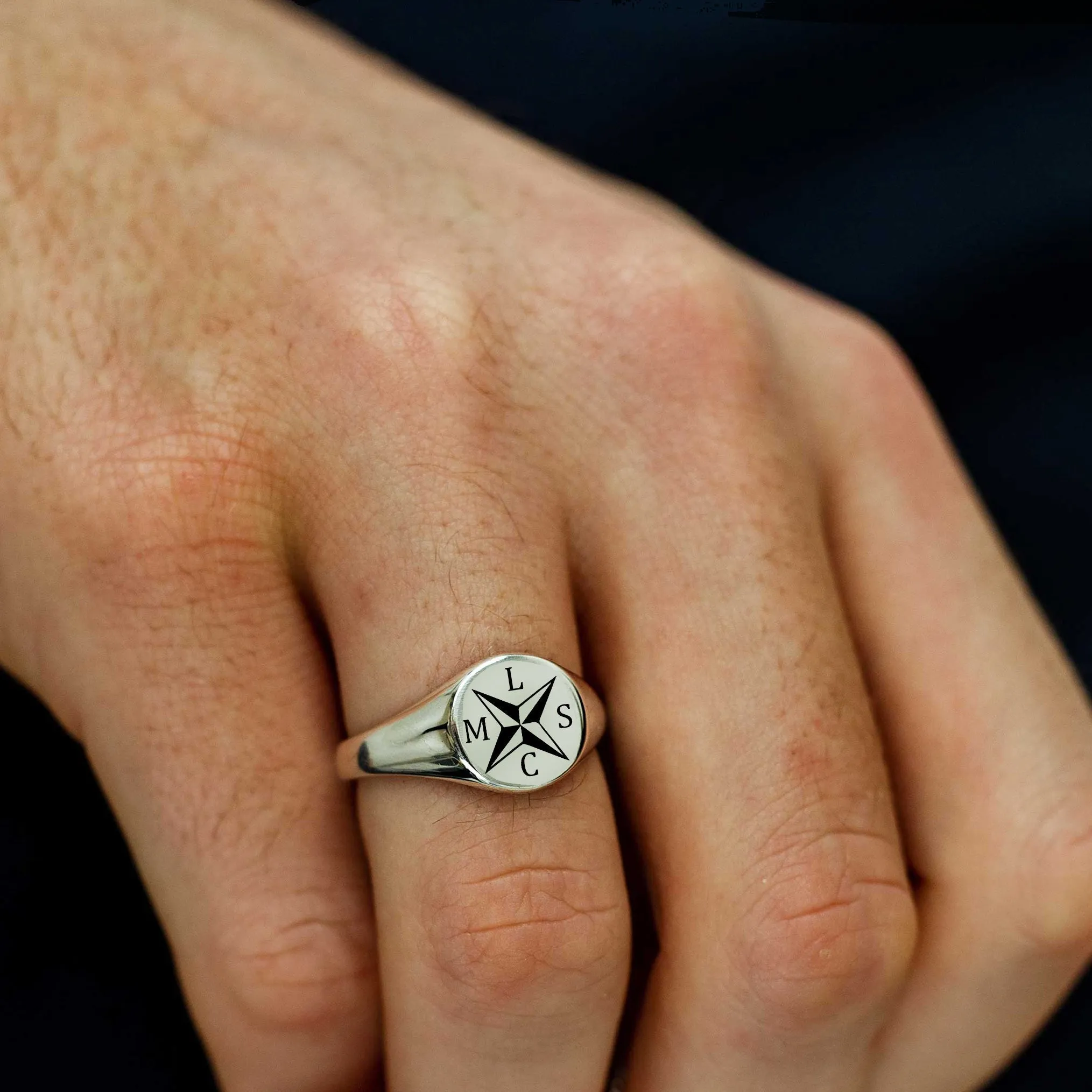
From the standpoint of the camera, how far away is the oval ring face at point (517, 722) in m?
0.92

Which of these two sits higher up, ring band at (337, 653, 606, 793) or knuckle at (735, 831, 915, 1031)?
ring band at (337, 653, 606, 793)

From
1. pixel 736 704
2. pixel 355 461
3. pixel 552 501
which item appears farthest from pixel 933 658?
pixel 355 461

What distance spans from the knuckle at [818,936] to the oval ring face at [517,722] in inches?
8.7

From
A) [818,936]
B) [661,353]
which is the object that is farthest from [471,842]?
[661,353]

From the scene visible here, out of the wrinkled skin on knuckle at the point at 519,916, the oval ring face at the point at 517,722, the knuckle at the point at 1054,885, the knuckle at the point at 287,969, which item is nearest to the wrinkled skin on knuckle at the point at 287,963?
the knuckle at the point at 287,969

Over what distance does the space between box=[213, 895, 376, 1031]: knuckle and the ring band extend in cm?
16

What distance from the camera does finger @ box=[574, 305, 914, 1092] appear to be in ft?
3.27

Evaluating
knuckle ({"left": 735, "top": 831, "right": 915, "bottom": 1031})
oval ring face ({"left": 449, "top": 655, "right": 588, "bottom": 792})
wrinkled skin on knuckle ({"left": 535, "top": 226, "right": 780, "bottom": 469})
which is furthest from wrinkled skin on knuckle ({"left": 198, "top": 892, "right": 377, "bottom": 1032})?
wrinkled skin on knuckle ({"left": 535, "top": 226, "right": 780, "bottom": 469})

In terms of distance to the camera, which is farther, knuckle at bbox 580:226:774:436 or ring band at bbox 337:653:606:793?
knuckle at bbox 580:226:774:436

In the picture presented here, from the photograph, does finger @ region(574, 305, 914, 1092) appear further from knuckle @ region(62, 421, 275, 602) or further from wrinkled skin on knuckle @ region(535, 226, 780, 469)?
knuckle @ region(62, 421, 275, 602)

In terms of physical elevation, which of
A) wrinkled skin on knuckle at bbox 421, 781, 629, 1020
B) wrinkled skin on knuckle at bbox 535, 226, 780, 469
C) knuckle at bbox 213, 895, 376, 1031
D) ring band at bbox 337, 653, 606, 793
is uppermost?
wrinkled skin on knuckle at bbox 535, 226, 780, 469

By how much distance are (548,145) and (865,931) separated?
1.17m

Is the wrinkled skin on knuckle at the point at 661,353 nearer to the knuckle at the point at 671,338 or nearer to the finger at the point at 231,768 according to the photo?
the knuckle at the point at 671,338

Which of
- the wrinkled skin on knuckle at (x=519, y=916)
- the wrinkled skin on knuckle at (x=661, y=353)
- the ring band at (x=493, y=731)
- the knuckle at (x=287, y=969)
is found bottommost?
the knuckle at (x=287, y=969)
